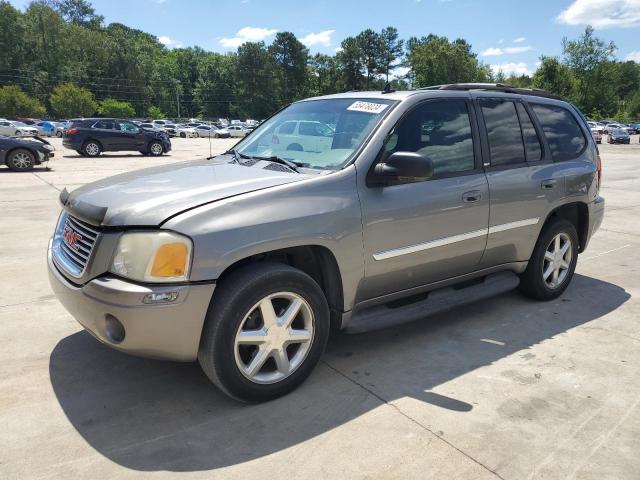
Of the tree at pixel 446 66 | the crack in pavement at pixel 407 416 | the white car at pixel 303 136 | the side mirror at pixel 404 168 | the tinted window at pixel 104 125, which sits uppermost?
the tree at pixel 446 66

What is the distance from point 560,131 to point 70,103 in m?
81.8

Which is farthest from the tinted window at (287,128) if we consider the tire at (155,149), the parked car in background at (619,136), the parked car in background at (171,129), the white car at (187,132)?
the parked car in background at (171,129)

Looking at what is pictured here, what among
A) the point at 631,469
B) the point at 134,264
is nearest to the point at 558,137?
the point at 631,469

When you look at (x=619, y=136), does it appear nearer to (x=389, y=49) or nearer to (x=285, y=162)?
(x=285, y=162)

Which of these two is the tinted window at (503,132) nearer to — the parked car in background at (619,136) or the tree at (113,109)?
the parked car in background at (619,136)

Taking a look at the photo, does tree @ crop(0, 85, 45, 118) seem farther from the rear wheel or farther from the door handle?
the door handle

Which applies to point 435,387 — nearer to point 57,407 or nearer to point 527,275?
point 527,275

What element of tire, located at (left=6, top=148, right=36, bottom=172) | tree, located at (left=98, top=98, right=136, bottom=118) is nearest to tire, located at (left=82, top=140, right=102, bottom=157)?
tire, located at (left=6, top=148, right=36, bottom=172)

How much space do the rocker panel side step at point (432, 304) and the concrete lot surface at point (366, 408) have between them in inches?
11.5

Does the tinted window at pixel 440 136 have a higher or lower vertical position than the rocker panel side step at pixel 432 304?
higher

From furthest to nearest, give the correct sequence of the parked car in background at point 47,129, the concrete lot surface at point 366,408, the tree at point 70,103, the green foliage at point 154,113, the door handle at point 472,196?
the green foliage at point 154,113, the tree at point 70,103, the parked car in background at point 47,129, the door handle at point 472,196, the concrete lot surface at point 366,408

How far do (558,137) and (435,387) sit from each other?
275 centimetres

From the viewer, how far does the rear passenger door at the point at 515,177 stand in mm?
4027

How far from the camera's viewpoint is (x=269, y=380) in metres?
2.98
